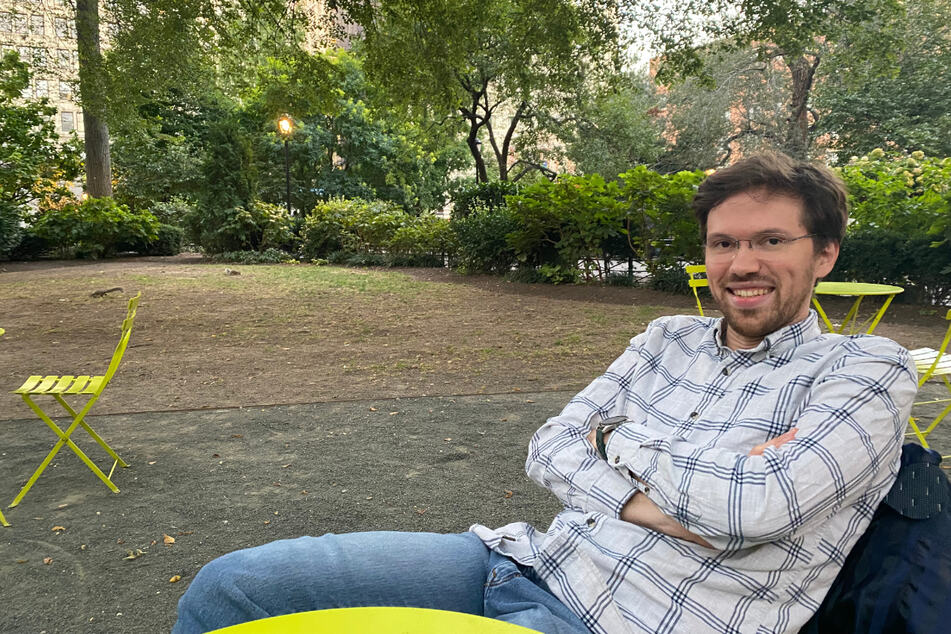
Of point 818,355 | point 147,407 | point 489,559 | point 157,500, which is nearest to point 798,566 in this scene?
point 818,355

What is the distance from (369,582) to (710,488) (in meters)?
0.79

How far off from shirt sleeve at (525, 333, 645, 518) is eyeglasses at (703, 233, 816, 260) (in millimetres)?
367

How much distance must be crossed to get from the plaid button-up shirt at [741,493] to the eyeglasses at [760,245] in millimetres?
206

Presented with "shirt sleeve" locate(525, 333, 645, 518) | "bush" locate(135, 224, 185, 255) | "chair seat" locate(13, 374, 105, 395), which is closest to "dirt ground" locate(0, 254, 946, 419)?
"chair seat" locate(13, 374, 105, 395)

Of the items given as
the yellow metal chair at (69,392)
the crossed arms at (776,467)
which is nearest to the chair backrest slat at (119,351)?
the yellow metal chair at (69,392)

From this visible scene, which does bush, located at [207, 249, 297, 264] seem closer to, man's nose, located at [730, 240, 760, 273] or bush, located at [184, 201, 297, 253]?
bush, located at [184, 201, 297, 253]

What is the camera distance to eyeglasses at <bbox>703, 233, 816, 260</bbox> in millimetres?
1756

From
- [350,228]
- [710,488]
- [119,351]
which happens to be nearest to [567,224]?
[350,228]

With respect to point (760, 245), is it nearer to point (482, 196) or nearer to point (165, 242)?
point (482, 196)

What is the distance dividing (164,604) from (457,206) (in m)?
15.5

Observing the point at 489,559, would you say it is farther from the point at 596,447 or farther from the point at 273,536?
the point at 273,536

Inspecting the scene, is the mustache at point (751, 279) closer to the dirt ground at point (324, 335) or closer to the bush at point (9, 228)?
the dirt ground at point (324, 335)

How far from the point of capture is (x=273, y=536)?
3480 mm

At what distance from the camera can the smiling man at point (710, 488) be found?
1460 millimetres
